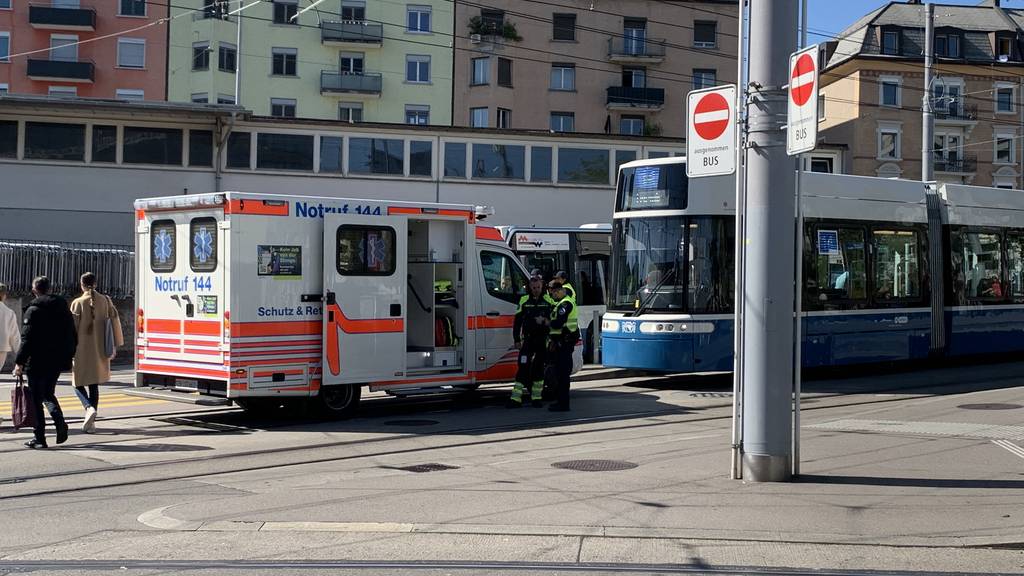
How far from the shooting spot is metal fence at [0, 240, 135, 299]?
23.2m

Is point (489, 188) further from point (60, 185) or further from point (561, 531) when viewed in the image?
point (561, 531)

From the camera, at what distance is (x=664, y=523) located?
7.72 meters

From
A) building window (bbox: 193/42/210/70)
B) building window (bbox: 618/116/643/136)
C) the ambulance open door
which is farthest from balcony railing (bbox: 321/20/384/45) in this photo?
the ambulance open door

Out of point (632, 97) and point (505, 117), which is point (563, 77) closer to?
point (632, 97)

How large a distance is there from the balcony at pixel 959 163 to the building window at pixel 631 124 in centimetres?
1811

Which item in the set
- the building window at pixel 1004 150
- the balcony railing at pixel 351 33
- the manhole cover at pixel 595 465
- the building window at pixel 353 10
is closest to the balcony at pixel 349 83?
the balcony railing at pixel 351 33

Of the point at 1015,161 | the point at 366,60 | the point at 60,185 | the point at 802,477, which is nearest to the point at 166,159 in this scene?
the point at 60,185

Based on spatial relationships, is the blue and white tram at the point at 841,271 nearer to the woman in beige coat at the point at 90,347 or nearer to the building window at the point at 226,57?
the woman in beige coat at the point at 90,347

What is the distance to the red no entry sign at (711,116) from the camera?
370 inches

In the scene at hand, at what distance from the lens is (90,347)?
12961 mm

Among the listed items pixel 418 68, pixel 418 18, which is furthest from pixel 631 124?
pixel 418 18

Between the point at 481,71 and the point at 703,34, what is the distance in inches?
466

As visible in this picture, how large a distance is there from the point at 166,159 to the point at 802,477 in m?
28.3

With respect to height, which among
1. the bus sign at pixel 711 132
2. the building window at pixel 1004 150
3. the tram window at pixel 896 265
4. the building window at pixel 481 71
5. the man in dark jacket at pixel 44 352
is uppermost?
the building window at pixel 481 71
